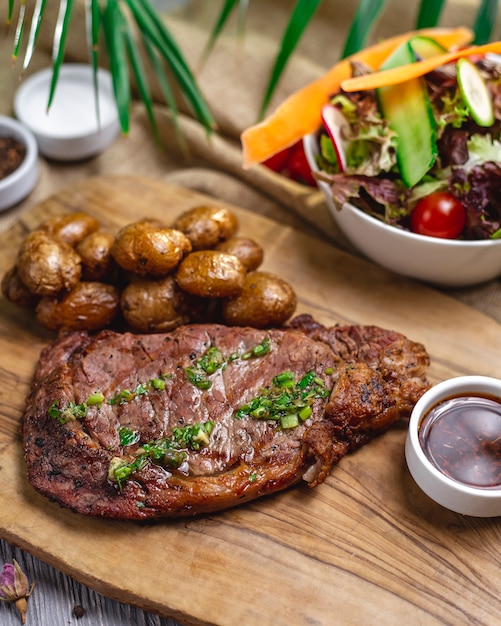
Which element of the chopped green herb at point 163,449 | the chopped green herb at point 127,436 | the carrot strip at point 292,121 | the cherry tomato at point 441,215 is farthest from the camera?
the carrot strip at point 292,121

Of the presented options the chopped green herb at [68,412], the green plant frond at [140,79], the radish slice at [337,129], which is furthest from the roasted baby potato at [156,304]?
the green plant frond at [140,79]

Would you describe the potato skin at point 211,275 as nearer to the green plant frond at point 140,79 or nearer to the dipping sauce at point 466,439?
the dipping sauce at point 466,439

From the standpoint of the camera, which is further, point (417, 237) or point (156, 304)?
Result: point (417, 237)

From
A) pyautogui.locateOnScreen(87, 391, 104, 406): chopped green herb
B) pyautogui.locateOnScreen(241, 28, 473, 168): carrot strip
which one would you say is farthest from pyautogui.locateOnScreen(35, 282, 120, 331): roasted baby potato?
pyautogui.locateOnScreen(241, 28, 473, 168): carrot strip

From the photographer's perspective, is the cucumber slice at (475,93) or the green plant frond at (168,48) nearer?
the cucumber slice at (475,93)

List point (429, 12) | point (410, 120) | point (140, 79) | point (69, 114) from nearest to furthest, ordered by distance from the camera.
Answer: point (410, 120) < point (140, 79) < point (429, 12) < point (69, 114)

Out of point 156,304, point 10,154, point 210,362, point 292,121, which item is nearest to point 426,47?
point 292,121

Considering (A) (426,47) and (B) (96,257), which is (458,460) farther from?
(A) (426,47)
